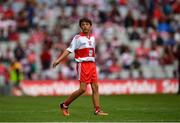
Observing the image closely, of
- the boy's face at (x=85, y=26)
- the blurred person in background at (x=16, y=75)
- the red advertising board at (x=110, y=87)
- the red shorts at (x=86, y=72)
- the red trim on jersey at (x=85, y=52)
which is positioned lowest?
the red advertising board at (x=110, y=87)

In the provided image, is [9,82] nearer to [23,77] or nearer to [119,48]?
[23,77]

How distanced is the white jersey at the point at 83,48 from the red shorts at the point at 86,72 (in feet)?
0.38

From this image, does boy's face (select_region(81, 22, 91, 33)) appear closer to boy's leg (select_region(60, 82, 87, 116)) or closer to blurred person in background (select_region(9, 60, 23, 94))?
boy's leg (select_region(60, 82, 87, 116))

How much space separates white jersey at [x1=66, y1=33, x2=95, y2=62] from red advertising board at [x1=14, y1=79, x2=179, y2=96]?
1481 cm

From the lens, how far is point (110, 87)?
30859mm

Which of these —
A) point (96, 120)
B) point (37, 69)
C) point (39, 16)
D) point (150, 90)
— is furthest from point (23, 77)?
point (96, 120)

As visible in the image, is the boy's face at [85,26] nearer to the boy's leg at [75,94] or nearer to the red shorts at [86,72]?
the red shorts at [86,72]

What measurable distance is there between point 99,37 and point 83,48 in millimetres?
17361

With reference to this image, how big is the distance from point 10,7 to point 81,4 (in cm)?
374

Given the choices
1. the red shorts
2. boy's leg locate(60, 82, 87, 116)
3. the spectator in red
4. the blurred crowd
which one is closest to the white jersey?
the red shorts

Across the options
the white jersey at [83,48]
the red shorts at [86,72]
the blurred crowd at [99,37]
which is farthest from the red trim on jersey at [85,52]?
the blurred crowd at [99,37]

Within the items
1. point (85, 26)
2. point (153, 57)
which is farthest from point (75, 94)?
point (153, 57)

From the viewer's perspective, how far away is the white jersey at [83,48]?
15.4 metres

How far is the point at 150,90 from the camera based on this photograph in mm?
31266
